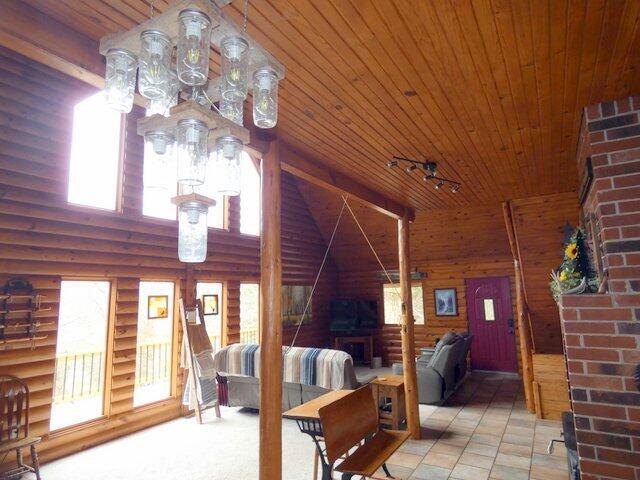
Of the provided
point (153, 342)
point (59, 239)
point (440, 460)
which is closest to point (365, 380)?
point (440, 460)

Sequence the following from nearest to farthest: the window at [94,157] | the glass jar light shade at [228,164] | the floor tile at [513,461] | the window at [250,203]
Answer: the glass jar light shade at [228,164] → the floor tile at [513,461] → the window at [94,157] → the window at [250,203]

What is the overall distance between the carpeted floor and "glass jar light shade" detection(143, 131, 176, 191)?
9.97 feet

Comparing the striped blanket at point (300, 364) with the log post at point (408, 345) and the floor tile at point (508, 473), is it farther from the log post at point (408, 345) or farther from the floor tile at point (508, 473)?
the floor tile at point (508, 473)

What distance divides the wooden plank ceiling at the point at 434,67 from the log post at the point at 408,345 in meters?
1.60

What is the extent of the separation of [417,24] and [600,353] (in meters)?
1.93

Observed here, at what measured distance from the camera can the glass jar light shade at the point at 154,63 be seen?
98 cm

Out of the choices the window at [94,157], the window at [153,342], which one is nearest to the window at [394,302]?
the window at [153,342]

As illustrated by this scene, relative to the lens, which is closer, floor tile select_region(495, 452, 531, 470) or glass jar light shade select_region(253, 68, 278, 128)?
glass jar light shade select_region(253, 68, 278, 128)

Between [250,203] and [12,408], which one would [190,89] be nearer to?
[12,408]

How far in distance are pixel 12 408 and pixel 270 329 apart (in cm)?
303

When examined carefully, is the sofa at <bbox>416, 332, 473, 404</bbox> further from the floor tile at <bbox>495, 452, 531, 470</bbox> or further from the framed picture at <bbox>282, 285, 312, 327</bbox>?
the framed picture at <bbox>282, 285, 312, 327</bbox>

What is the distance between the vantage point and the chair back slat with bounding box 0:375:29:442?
355 cm

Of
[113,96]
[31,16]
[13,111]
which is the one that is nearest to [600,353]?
[113,96]

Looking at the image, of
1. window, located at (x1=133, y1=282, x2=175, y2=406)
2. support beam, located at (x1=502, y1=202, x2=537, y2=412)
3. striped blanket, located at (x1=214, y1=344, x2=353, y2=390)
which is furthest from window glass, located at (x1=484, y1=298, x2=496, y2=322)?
window, located at (x1=133, y1=282, x2=175, y2=406)
